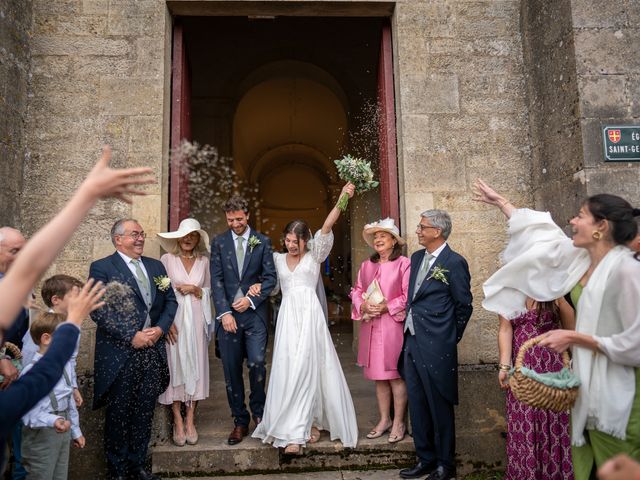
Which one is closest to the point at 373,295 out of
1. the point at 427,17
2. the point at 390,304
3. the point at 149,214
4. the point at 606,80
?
the point at 390,304

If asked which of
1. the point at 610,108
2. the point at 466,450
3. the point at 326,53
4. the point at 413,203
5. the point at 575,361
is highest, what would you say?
the point at 326,53

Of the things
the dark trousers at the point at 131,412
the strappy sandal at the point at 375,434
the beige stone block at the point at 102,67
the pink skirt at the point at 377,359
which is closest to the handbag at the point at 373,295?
the pink skirt at the point at 377,359

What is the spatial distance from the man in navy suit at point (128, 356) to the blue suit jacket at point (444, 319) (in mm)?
2054

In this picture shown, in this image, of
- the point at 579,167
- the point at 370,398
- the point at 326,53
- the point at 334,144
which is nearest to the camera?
the point at 579,167

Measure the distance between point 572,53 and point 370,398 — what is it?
13.0ft

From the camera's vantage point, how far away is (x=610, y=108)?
4621mm

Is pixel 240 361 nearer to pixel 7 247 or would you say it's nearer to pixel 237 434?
pixel 237 434

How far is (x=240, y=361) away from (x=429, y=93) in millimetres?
3073

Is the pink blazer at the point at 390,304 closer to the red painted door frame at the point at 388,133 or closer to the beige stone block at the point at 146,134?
the red painted door frame at the point at 388,133

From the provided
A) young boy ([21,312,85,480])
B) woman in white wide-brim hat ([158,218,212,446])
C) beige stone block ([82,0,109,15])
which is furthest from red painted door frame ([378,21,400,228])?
young boy ([21,312,85,480])

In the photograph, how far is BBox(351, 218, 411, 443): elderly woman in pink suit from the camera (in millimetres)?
4730

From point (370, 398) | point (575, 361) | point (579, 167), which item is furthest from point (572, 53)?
point (370, 398)

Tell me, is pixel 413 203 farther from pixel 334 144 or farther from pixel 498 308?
pixel 334 144

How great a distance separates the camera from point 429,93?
17.5ft
